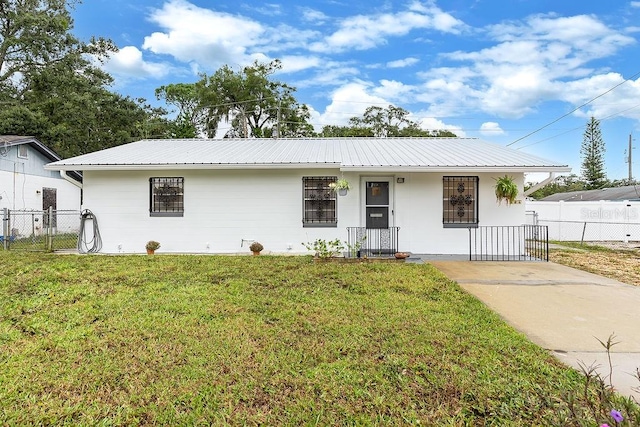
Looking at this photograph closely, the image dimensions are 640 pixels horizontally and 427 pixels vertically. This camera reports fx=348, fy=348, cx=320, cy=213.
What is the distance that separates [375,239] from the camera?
9.70 m

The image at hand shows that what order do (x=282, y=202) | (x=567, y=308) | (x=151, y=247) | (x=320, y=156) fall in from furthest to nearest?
(x=320, y=156), (x=282, y=202), (x=151, y=247), (x=567, y=308)

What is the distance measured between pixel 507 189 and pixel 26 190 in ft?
60.0

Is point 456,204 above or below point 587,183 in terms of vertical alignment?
below

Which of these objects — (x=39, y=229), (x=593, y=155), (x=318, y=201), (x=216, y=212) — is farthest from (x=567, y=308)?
(x=593, y=155)

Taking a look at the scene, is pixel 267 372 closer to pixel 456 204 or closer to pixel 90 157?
pixel 456 204

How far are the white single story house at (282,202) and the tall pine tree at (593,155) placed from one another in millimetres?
35581

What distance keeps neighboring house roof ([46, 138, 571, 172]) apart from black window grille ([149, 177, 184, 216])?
0.61 metres

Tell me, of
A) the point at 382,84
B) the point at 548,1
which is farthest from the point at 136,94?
the point at 548,1

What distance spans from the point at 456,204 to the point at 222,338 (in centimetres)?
778

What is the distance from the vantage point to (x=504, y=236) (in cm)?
954

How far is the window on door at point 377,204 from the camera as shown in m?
9.74

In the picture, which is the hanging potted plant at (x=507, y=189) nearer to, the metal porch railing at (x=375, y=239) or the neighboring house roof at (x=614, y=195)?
the metal porch railing at (x=375, y=239)

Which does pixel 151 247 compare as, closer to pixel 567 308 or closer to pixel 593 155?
pixel 567 308

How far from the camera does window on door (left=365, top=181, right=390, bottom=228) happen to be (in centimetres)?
974
